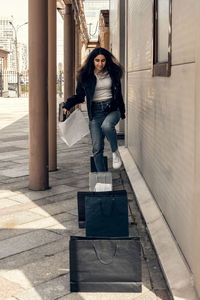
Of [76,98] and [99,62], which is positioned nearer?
[99,62]

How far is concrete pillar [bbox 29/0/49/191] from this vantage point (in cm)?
546

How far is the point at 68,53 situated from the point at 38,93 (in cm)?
725

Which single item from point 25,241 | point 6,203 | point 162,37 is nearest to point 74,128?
point 6,203

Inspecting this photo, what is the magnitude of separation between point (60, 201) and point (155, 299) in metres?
2.46

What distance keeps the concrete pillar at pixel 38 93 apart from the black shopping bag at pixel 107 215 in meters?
→ 2.07

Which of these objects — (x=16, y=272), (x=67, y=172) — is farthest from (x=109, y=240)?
(x=67, y=172)

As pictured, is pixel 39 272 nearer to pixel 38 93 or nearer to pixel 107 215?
pixel 107 215

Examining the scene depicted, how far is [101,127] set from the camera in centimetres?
542

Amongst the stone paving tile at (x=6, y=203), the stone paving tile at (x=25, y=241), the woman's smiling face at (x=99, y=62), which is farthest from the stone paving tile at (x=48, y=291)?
the woman's smiling face at (x=99, y=62)

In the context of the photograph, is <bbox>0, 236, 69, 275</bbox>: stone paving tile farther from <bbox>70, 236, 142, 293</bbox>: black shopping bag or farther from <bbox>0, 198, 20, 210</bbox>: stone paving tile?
<bbox>0, 198, 20, 210</bbox>: stone paving tile

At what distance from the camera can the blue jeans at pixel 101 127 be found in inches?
211

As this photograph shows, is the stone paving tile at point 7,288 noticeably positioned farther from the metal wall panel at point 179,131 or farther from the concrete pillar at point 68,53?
the concrete pillar at point 68,53

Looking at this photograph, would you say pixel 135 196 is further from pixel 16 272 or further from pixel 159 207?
pixel 16 272

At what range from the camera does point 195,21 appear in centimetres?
273
